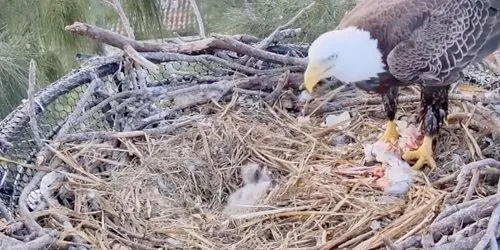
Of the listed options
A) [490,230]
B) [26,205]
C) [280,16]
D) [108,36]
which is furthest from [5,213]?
[280,16]

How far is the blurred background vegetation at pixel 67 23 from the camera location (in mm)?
2549

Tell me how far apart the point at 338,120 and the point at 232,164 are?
320mm

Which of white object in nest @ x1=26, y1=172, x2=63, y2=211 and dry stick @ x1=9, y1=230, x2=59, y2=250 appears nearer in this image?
dry stick @ x1=9, y1=230, x2=59, y2=250

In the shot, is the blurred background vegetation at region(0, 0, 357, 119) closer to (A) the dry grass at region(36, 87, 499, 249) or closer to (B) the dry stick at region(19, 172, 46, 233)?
(A) the dry grass at region(36, 87, 499, 249)

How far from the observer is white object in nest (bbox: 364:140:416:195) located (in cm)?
146

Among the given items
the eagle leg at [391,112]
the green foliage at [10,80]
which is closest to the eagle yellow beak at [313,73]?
the eagle leg at [391,112]

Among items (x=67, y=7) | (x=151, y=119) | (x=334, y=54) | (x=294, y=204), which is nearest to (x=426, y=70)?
(x=334, y=54)

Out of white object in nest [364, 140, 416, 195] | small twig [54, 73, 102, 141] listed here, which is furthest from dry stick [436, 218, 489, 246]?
small twig [54, 73, 102, 141]

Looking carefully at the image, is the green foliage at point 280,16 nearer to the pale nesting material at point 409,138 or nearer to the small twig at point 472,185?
the pale nesting material at point 409,138

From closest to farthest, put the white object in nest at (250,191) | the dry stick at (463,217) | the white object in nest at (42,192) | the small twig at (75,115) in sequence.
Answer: the dry stick at (463,217) < the white object in nest at (42,192) < the white object in nest at (250,191) < the small twig at (75,115)

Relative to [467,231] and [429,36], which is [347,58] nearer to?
[429,36]

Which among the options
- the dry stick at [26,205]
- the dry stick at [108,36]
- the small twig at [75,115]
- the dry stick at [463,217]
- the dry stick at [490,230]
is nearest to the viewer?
the dry stick at [490,230]

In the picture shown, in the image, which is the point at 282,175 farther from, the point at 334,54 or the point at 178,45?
the point at 178,45

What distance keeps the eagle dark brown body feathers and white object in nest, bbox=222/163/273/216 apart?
305 millimetres
